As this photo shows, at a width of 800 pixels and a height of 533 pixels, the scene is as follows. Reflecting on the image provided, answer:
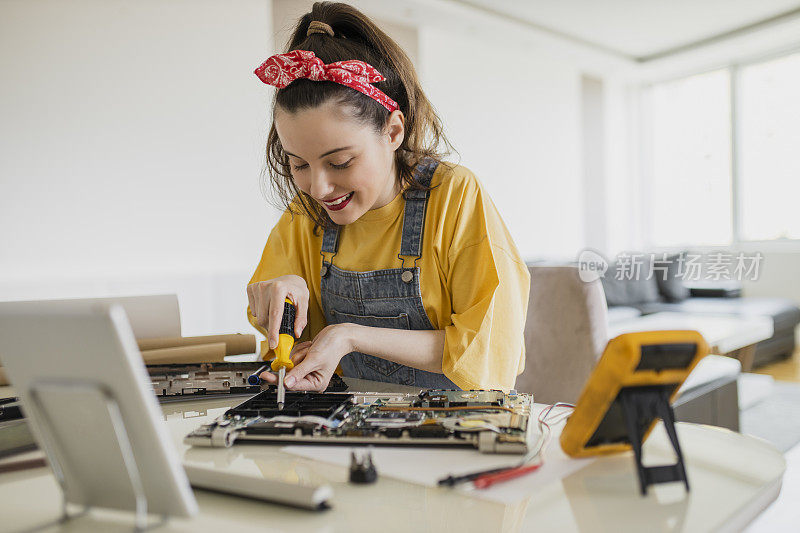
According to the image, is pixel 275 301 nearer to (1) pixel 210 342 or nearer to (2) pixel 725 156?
(1) pixel 210 342

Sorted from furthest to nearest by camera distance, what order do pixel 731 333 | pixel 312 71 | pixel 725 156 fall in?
pixel 725 156 → pixel 731 333 → pixel 312 71

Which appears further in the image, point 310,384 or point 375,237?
point 375,237

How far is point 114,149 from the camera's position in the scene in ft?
11.7

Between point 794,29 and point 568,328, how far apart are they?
17.2 ft

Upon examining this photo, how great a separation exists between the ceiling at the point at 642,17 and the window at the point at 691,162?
0.73 meters

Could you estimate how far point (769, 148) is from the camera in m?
6.09

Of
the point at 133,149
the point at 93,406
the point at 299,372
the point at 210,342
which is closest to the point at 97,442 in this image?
the point at 93,406

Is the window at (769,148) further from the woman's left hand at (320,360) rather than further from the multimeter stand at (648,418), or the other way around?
the multimeter stand at (648,418)

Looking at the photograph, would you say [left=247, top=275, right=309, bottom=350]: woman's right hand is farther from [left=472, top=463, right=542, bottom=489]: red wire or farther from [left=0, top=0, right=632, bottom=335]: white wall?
[left=0, top=0, right=632, bottom=335]: white wall

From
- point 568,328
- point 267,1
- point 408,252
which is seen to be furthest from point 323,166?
point 267,1

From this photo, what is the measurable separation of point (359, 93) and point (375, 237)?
318mm

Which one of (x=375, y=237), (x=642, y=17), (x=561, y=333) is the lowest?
(x=561, y=333)

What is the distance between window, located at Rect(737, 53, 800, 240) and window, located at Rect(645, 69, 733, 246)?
0.52ft

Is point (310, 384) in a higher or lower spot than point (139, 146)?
lower
